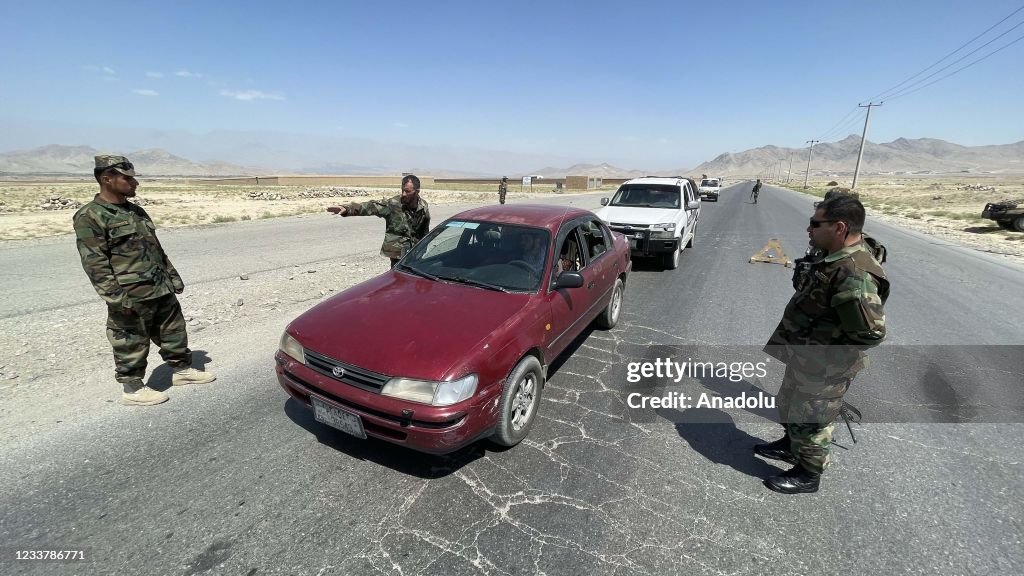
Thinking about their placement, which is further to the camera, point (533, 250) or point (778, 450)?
point (533, 250)

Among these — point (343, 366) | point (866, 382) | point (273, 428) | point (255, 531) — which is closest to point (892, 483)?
point (866, 382)

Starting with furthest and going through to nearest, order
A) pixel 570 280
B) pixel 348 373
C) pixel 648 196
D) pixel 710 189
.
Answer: pixel 710 189 < pixel 648 196 < pixel 570 280 < pixel 348 373

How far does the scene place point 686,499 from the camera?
8.98 ft

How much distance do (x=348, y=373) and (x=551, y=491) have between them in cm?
148

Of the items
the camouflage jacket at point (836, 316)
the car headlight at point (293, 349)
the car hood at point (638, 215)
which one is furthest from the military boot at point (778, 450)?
the car hood at point (638, 215)

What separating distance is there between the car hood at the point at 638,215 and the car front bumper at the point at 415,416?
6.80 m

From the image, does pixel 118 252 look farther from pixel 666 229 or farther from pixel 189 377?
pixel 666 229

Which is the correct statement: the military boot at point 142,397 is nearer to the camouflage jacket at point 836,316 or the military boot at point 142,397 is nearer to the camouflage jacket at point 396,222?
the camouflage jacket at point 396,222

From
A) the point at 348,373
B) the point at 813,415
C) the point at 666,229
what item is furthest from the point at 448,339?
the point at 666,229

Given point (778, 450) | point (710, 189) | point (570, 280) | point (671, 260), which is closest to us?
point (778, 450)

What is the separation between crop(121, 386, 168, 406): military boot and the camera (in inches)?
143

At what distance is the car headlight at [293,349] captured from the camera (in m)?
2.99

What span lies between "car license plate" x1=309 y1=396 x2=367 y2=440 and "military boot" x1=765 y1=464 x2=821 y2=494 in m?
2.63

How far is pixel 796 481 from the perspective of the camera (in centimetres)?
279
